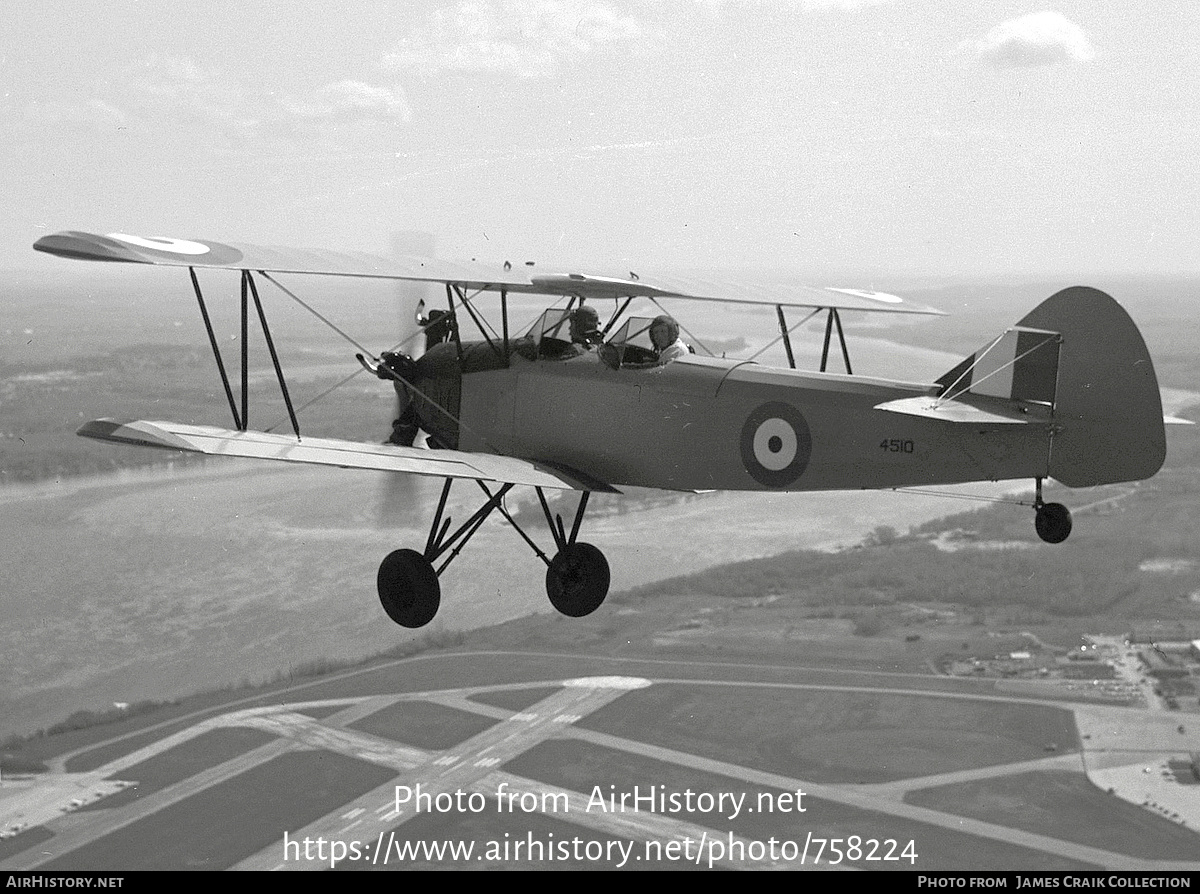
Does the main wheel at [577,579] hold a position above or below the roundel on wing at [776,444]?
below

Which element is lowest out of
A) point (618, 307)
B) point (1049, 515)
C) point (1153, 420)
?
point (1049, 515)

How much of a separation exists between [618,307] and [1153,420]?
4.97 meters

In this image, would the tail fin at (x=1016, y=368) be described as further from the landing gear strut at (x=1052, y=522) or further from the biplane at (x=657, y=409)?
the landing gear strut at (x=1052, y=522)

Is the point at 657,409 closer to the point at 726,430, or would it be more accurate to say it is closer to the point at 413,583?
the point at 726,430

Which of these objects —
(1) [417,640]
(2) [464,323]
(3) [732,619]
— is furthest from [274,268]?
(3) [732,619]

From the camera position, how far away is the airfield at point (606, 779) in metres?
A: 62.8

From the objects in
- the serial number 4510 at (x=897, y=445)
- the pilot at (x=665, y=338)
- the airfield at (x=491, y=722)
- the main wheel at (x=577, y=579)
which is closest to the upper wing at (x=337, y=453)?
the main wheel at (x=577, y=579)

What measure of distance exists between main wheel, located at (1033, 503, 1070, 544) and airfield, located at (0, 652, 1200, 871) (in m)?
52.0

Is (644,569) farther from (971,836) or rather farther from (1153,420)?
(1153,420)

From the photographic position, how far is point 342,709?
73.0 metres

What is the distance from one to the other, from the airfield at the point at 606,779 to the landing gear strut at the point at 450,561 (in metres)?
50.0

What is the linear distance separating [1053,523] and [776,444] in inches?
95.8

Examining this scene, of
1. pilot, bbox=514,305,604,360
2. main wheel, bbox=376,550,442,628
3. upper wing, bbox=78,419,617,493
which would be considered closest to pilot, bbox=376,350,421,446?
upper wing, bbox=78,419,617,493

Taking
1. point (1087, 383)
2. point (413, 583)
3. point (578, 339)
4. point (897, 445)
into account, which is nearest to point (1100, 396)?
point (1087, 383)
